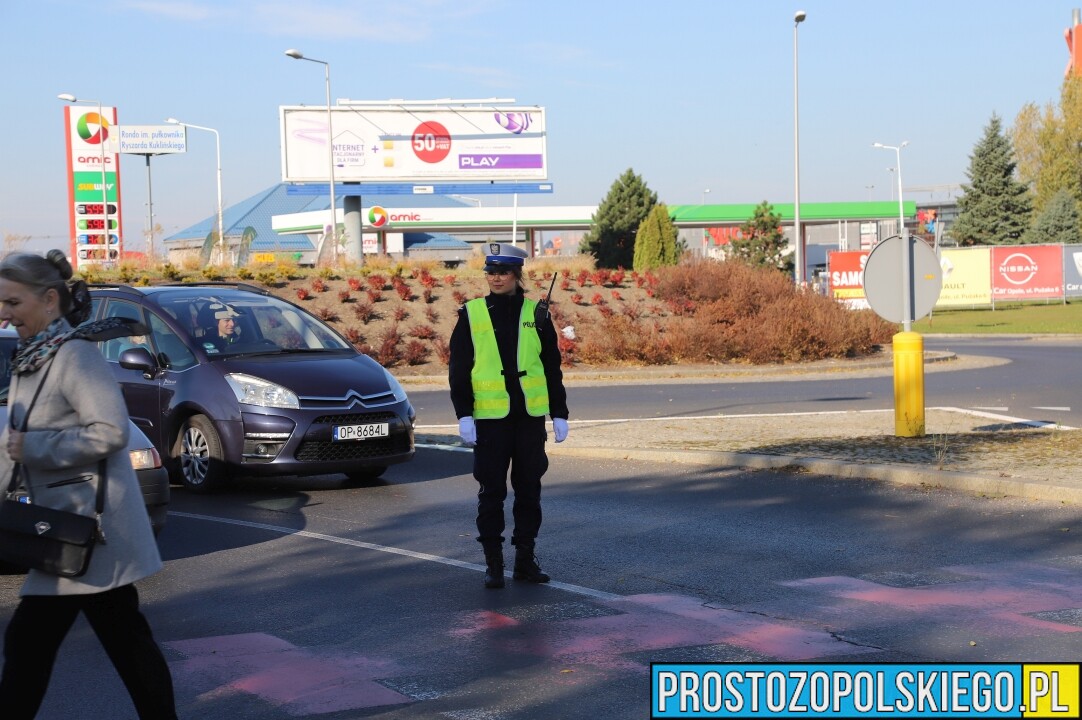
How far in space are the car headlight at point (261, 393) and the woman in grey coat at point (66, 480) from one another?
6713 millimetres

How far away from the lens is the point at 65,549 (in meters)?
4.05

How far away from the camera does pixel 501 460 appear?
7.29 m

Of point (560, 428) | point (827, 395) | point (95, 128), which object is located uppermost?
point (95, 128)

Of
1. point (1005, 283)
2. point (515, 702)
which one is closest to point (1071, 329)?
point (1005, 283)

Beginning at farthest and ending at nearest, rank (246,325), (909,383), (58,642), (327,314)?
(327,314), (909,383), (246,325), (58,642)

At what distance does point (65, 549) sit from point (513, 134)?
161 feet

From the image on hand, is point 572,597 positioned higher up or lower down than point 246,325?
lower down

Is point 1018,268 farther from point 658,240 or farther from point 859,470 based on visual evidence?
point 859,470

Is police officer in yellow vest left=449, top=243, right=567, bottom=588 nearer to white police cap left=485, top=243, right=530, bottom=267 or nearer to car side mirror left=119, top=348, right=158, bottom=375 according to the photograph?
white police cap left=485, top=243, right=530, bottom=267

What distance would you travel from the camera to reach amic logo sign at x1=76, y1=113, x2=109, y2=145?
5738cm

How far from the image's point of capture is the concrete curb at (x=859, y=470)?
9.99 m

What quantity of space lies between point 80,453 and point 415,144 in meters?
48.3

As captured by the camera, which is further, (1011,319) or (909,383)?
(1011,319)

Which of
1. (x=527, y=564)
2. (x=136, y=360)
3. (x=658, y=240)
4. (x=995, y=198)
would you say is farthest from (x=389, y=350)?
(x=995, y=198)
